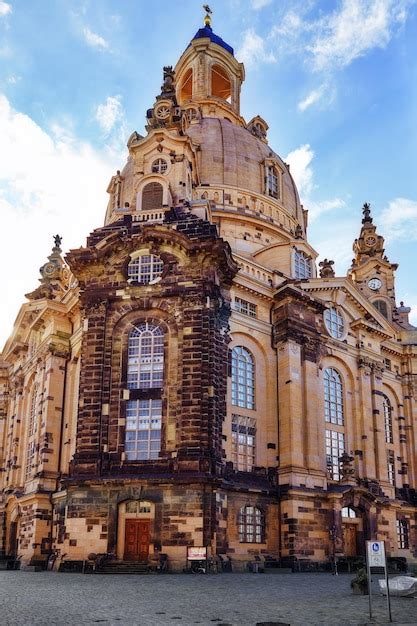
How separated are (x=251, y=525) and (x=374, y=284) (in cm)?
3194

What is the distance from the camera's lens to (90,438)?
128ft

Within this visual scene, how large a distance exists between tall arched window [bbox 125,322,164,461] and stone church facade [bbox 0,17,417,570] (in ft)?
0.28

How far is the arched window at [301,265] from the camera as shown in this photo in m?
→ 52.8

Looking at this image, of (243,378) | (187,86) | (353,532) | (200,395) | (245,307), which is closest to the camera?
(200,395)

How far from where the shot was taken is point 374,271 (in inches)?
2594

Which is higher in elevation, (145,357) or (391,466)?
(145,357)

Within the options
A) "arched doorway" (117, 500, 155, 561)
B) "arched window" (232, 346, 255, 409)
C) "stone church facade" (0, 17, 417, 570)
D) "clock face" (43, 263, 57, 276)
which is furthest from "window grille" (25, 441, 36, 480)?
"clock face" (43, 263, 57, 276)

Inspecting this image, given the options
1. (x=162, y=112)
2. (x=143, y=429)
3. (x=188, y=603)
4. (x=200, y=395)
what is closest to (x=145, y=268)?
(x=200, y=395)

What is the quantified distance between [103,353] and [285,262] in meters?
17.7

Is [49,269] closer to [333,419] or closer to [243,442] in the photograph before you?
[243,442]

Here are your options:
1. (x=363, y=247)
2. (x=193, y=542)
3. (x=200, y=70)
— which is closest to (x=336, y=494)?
(x=193, y=542)

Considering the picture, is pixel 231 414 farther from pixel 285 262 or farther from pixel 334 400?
pixel 285 262

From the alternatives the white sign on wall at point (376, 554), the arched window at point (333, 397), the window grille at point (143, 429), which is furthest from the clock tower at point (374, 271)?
the white sign on wall at point (376, 554)

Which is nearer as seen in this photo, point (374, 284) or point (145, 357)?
point (145, 357)
